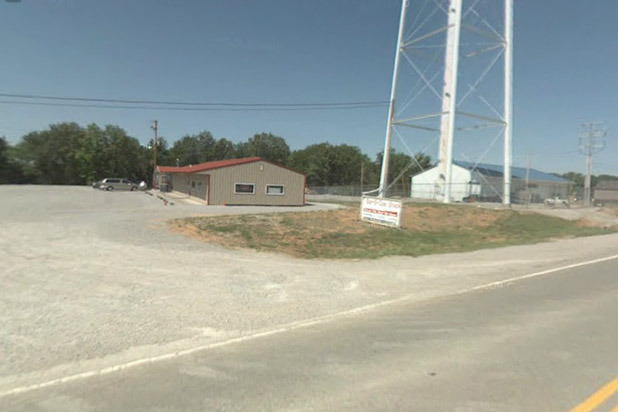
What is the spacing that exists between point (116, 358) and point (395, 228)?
13173 mm

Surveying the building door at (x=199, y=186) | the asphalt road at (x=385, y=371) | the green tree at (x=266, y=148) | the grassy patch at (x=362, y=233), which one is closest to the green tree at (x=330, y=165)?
the green tree at (x=266, y=148)

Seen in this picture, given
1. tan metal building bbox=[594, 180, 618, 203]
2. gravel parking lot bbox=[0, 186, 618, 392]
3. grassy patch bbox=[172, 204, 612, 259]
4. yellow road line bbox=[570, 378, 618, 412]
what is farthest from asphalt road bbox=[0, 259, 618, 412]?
tan metal building bbox=[594, 180, 618, 203]

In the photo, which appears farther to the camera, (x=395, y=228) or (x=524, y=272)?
(x=395, y=228)

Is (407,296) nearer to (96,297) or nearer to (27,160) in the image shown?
(96,297)

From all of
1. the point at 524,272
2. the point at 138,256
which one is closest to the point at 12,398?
the point at 138,256

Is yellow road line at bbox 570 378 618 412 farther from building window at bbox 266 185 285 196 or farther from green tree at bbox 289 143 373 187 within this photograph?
green tree at bbox 289 143 373 187

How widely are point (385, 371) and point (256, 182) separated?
1033 inches

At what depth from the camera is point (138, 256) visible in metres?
8.40

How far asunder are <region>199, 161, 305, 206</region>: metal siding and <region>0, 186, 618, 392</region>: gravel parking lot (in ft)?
52.7

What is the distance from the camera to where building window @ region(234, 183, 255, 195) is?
28172 mm

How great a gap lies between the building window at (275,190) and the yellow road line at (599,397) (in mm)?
26939

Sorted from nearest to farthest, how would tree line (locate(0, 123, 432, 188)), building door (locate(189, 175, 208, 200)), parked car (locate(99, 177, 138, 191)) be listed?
building door (locate(189, 175, 208, 200)) < parked car (locate(99, 177, 138, 191)) < tree line (locate(0, 123, 432, 188))

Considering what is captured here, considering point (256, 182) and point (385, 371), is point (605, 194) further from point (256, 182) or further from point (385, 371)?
point (385, 371)

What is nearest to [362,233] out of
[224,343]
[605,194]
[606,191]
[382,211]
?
[382,211]
